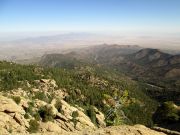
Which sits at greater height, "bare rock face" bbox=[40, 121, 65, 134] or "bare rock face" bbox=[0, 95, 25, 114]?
"bare rock face" bbox=[0, 95, 25, 114]

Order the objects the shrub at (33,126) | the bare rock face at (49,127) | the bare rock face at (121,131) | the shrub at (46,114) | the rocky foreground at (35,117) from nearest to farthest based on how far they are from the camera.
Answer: the bare rock face at (121,131) < the rocky foreground at (35,117) < the shrub at (33,126) < the bare rock face at (49,127) < the shrub at (46,114)

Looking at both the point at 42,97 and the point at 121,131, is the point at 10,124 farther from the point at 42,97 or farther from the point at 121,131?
the point at 42,97

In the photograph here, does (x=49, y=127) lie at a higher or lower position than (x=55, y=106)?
higher

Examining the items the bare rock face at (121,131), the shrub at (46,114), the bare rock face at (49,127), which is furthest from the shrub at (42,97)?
the bare rock face at (121,131)

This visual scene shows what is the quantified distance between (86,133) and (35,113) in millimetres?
63791

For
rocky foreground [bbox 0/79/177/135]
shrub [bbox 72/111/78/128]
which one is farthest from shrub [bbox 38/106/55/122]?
shrub [bbox 72/111/78/128]

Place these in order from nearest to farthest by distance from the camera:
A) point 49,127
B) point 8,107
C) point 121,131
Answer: point 121,131 < point 8,107 < point 49,127

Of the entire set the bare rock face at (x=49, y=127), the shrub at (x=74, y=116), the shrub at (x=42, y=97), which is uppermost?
the bare rock face at (x=49, y=127)

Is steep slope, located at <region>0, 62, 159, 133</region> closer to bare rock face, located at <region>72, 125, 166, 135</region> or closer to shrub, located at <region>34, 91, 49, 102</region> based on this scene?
shrub, located at <region>34, 91, 49, 102</region>

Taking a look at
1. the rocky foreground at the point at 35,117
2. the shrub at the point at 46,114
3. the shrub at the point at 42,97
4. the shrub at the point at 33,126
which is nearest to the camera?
the rocky foreground at the point at 35,117

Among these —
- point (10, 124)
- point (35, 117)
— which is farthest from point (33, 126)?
point (10, 124)

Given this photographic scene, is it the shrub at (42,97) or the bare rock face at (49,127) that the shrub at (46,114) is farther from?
the shrub at (42,97)

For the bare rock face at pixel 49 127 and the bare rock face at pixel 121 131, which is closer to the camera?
the bare rock face at pixel 121 131

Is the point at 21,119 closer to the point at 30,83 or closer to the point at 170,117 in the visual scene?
the point at 170,117
